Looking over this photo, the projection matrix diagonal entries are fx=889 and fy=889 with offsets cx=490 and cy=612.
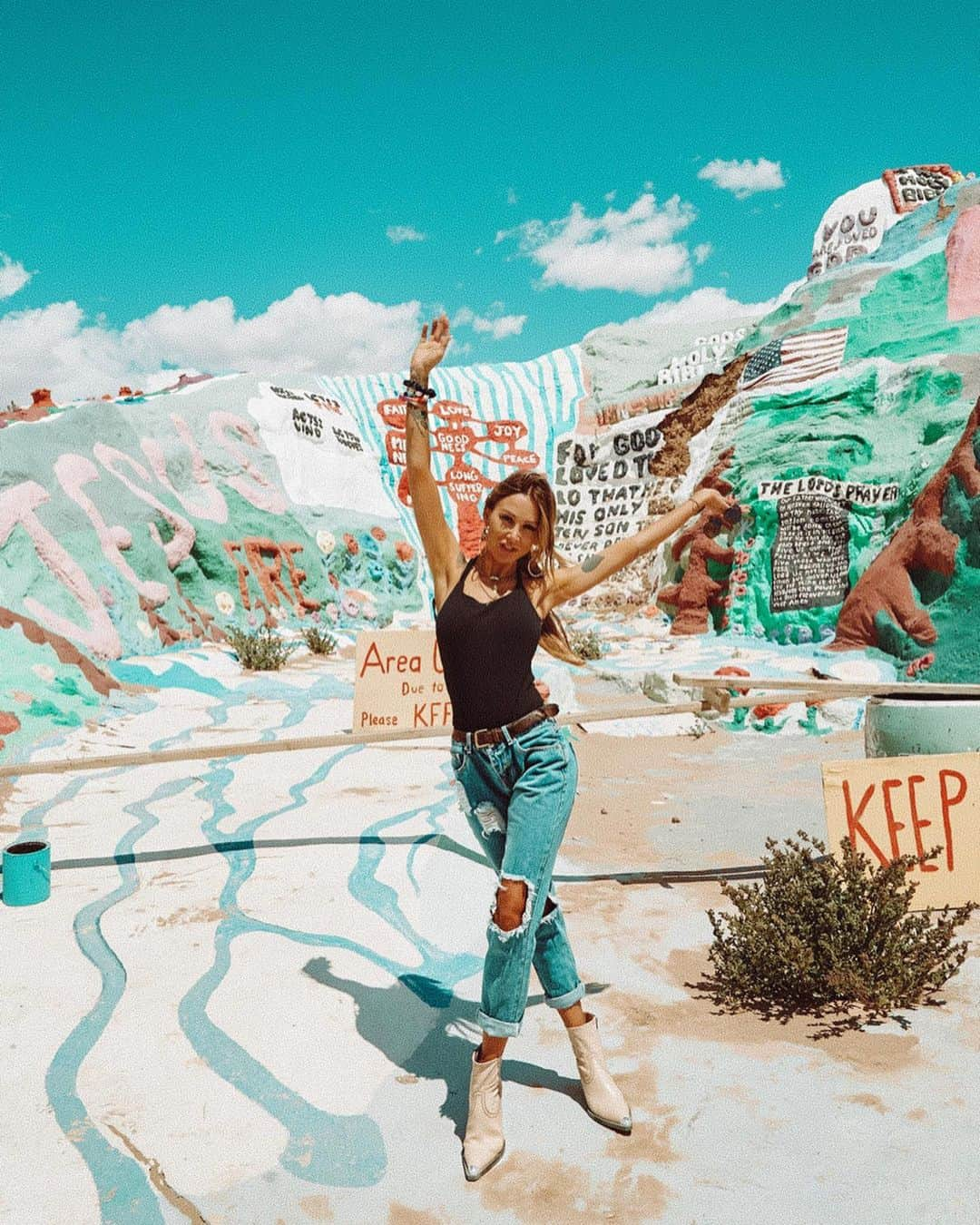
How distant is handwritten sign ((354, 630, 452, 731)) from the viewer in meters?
6.75

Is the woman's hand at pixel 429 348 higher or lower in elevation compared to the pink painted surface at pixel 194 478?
lower

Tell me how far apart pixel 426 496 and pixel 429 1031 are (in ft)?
5.99

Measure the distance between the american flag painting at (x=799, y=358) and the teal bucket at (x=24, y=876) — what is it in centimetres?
1786

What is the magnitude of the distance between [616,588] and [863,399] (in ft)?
24.8

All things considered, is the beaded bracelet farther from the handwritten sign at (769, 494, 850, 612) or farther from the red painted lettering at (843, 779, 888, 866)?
the handwritten sign at (769, 494, 850, 612)

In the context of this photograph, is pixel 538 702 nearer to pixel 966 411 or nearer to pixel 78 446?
pixel 78 446

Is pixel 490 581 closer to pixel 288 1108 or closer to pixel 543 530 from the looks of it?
pixel 543 530

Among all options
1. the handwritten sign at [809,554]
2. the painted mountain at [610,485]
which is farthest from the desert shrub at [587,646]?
the handwritten sign at [809,554]

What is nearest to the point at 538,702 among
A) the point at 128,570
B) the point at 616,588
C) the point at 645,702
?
the point at 645,702

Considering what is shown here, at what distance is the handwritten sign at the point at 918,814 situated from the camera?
12.6 ft

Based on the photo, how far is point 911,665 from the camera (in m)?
10.6

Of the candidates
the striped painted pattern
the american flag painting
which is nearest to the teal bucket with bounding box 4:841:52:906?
the american flag painting

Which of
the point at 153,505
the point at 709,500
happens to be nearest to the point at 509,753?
the point at 709,500

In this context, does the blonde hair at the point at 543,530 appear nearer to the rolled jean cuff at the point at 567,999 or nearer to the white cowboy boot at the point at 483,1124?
the rolled jean cuff at the point at 567,999
